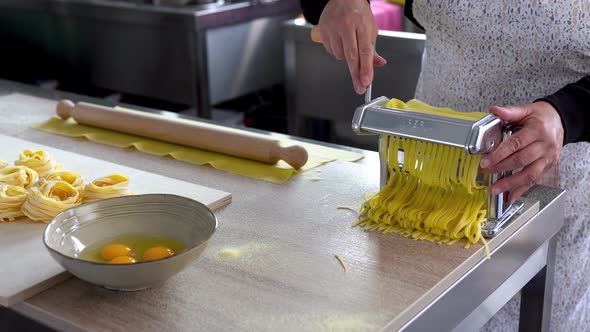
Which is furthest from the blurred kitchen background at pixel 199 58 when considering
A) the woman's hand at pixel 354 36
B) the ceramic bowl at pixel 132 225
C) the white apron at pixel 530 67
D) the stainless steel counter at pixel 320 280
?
the ceramic bowl at pixel 132 225

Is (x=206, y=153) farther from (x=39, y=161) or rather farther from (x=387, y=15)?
(x=387, y=15)

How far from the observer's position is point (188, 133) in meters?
1.49

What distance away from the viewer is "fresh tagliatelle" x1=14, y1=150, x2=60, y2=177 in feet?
4.27

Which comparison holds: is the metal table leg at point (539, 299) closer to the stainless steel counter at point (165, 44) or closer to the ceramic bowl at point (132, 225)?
the ceramic bowl at point (132, 225)

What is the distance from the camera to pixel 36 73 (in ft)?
11.7

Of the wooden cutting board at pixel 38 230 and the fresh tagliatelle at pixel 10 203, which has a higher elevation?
the fresh tagliatelle at pixel 10 203

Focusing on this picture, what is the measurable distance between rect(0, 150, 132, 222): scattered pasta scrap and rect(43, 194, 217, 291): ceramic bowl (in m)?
0.15

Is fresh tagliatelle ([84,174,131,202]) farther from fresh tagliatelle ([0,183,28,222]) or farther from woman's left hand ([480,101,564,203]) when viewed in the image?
woman's left hand ([480,101,564,203])

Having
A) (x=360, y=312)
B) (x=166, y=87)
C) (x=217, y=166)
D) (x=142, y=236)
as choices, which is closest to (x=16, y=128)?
(x=217, y=166)

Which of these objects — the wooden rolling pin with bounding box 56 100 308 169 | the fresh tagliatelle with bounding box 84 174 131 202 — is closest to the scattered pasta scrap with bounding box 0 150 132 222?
the fresh tagliatelle with bounding box 84 174 131 202

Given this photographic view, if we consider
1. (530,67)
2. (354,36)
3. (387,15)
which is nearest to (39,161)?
(354,36)

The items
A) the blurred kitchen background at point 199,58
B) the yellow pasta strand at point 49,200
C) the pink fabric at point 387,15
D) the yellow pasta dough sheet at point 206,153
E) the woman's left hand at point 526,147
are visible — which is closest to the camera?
the woman's left hand at point 526,147

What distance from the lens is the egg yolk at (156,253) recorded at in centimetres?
96

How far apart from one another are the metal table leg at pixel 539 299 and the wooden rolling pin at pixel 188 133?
0.46 meters
